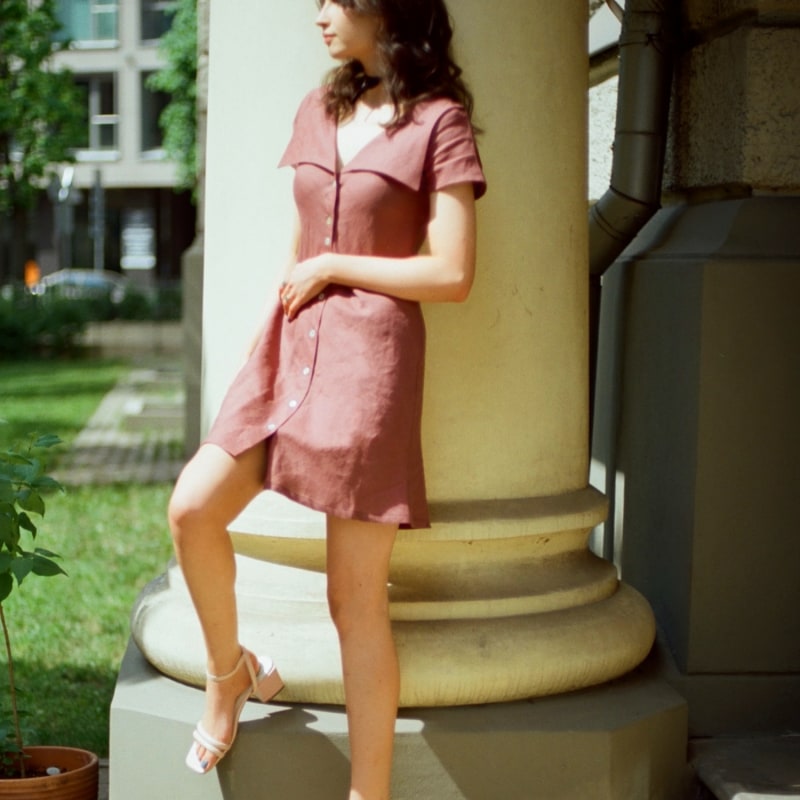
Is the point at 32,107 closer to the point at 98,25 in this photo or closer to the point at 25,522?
the point at 98,25

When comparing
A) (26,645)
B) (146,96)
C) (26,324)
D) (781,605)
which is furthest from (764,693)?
(146,96)

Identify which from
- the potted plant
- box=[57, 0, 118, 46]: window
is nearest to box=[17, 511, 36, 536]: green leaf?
the potted plant

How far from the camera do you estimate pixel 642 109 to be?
14.0 feet

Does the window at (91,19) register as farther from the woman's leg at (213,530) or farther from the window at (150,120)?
the woman's leg at (213,530)

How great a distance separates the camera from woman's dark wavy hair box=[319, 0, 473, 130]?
296cm

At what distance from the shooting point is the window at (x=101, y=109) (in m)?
46.2

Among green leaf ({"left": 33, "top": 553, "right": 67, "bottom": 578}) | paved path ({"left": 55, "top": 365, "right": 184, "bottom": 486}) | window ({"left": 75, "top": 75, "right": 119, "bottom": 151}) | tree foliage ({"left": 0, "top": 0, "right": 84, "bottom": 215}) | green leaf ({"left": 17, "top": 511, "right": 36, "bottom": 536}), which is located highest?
window ({"left": 75, "top": 75, "right": 119, "bottom": 151})

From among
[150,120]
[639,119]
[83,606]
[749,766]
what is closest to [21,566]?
[749,766]

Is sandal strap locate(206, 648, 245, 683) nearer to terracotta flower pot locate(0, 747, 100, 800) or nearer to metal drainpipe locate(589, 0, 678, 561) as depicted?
Answer: terracotta flower pot locate(0, 747, 100, 800)

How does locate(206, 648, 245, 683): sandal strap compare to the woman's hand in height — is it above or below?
below

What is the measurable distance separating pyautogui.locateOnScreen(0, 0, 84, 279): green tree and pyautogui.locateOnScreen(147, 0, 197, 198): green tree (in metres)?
5.67

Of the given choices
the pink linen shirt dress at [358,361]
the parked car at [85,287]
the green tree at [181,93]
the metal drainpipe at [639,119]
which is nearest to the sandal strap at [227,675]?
the pink linen shirt dress at [358,361]

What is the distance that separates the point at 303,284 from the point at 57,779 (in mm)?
1377

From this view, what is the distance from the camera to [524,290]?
3488 millimetres
